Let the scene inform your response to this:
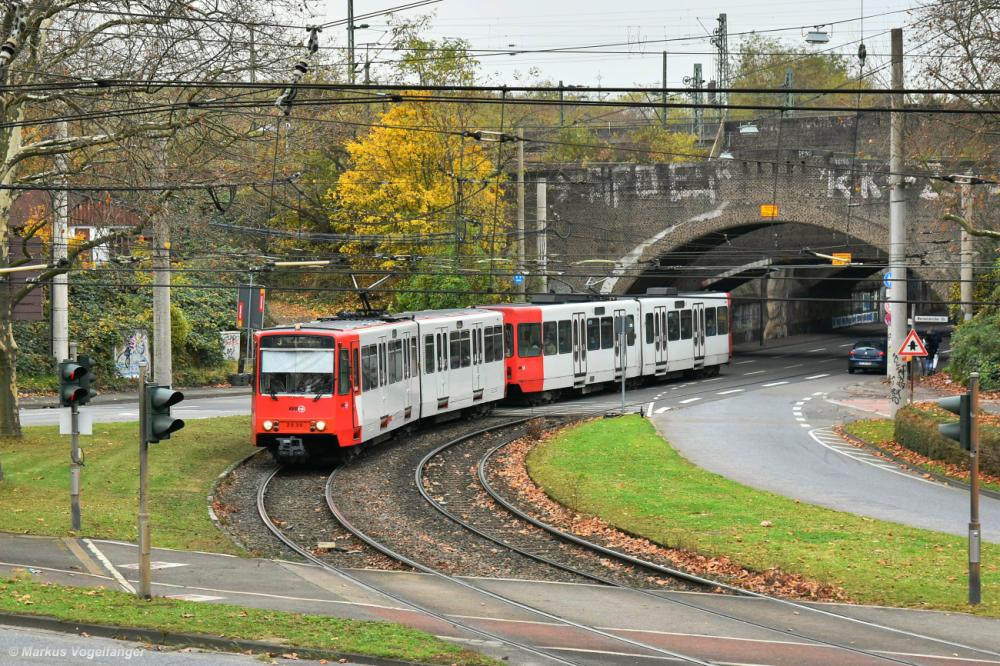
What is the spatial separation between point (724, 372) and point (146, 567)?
4059 centimetres

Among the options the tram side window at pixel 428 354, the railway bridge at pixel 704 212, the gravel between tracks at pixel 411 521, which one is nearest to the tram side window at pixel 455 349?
the tram side window at pixel 428 354

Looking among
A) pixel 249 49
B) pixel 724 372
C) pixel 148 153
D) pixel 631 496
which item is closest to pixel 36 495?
pixel 148 153

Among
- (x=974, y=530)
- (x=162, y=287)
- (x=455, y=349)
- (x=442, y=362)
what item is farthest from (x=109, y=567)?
(x=455, y=349)

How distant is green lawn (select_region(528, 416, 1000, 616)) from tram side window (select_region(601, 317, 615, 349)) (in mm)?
13770

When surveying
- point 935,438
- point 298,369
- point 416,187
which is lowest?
point 935,438

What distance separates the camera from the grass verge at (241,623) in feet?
38.7

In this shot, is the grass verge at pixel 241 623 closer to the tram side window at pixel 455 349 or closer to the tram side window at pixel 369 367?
the tram side window at pixel 369 367

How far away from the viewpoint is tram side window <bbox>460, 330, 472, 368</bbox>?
110ft

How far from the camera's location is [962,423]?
14.3 meters

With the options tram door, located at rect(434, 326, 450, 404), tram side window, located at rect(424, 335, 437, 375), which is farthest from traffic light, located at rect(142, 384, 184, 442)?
tram door, located at rect(434, 326, 450, 404)

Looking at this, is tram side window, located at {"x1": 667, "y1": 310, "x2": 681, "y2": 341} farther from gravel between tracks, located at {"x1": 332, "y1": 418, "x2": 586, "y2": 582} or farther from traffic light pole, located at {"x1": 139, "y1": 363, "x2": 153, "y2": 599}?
traffic light pole, located at {"x1": 139, "y1": 363, "x2": 153, "y2": 599}

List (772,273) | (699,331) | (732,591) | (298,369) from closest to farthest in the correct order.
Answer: (732,591)
(298,369)
(699,331)
(772,273)

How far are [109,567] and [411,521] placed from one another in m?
5.92

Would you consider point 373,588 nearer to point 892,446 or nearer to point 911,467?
point 911,467
